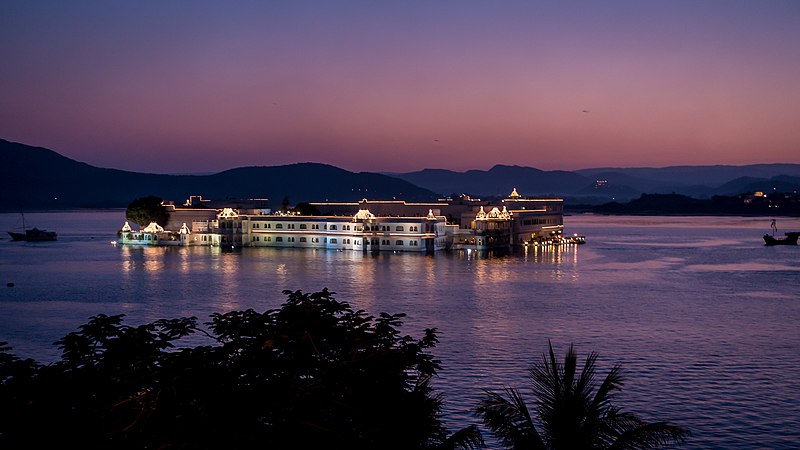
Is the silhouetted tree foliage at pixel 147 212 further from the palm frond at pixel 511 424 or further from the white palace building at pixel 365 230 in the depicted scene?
the palm frond at pixel 511 424

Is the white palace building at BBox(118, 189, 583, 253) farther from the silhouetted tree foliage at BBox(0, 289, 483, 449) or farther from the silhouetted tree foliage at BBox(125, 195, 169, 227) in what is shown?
the silhouetted tree foliage at BBox(0, 289, 483, 449)

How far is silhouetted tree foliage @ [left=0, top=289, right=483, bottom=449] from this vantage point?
14.8 feet

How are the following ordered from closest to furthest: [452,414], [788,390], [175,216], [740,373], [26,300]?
[452,414] → [788,390] → [740,373] → [26,300] → [175,216]

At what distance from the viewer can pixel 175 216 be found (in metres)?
53.3

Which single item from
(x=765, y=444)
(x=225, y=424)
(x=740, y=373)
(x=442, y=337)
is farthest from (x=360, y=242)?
(x=225, y=424)

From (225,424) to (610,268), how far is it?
29.5 m

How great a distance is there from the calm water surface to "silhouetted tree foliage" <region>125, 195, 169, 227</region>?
9.79 metres

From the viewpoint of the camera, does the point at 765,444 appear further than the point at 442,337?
No

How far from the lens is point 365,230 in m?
43.0

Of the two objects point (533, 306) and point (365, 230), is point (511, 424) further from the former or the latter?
point (365, 230)

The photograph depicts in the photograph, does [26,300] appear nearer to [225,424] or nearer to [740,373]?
[740,373]

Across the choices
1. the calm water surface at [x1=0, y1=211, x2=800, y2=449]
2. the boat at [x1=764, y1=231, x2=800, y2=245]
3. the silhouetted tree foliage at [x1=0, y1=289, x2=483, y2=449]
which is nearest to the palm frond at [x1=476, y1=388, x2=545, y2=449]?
the silhouetted tree foliage at [x1=0, y1=289, x2=483, y2=449]

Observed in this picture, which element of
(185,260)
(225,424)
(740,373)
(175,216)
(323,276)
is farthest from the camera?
(175,216)

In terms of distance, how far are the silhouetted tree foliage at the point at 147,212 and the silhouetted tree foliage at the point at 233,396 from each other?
47226 millimetres
